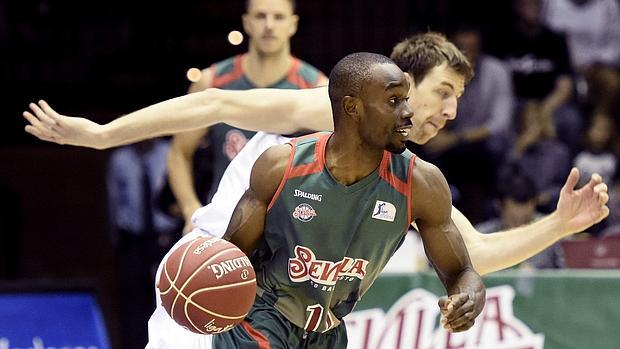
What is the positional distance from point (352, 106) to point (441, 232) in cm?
60

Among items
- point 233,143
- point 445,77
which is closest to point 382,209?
point 445,77

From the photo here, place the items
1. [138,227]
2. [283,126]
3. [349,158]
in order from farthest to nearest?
[138,227] → [283,126] → [349,158]

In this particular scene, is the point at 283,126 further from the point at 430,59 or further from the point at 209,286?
the point at 209,286

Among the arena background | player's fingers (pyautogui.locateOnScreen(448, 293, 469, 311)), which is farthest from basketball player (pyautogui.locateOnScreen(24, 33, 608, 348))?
the arena background

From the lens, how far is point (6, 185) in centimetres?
1033

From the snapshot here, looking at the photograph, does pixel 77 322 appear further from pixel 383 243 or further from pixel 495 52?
pixel 495 52

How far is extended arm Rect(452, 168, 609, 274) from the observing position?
5223 mm

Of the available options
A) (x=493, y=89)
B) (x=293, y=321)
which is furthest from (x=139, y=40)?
(x=293, y=321)

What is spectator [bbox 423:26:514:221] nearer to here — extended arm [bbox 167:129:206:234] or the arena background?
the arena background

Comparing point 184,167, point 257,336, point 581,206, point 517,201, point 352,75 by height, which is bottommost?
point 517,201

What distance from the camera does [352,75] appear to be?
4.47 m

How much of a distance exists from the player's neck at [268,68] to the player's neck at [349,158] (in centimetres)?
246

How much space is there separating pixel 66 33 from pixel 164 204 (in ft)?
6.81

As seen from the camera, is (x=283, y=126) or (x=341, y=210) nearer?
(x=341, y=210)
